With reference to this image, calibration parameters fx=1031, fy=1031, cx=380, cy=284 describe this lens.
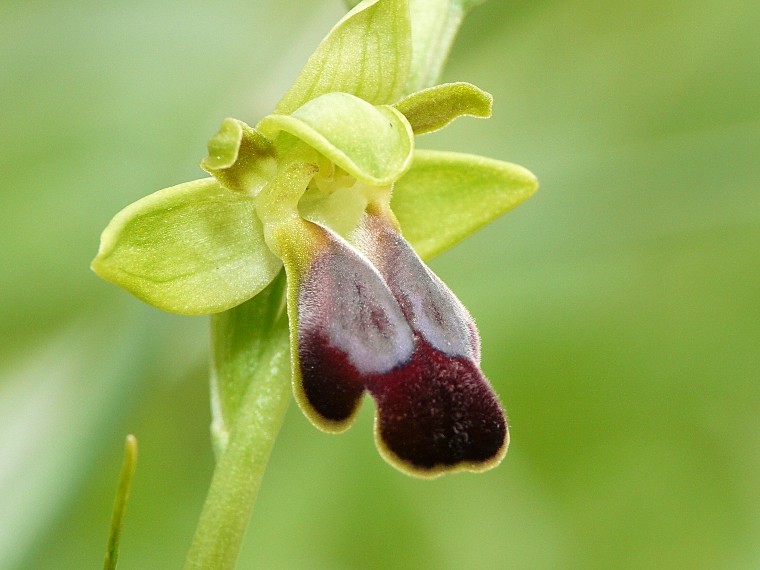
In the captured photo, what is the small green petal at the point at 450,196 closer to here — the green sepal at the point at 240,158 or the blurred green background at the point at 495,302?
the green sepal at the point at 240,158

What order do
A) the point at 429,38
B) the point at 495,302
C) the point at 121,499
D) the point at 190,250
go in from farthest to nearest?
1. the point at 495,302
2. the point at 429,38
3. the point at 190,250
4. the point at 121,499

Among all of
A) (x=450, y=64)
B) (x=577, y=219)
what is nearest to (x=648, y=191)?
(x=577, y=219)

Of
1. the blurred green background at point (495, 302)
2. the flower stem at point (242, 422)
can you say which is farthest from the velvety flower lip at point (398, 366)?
the blurred green background at point (495, 302)

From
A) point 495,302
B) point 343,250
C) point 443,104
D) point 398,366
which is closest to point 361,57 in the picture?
point 443,104

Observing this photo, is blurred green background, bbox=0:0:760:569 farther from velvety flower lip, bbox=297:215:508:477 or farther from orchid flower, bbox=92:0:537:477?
velvety flower lip, bbox=297:215:508:477

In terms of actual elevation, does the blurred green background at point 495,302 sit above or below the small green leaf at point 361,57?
below

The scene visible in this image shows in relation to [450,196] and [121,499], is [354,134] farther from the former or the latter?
[121,499]

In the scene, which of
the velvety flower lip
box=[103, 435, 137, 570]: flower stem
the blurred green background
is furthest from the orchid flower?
the blurred green background
